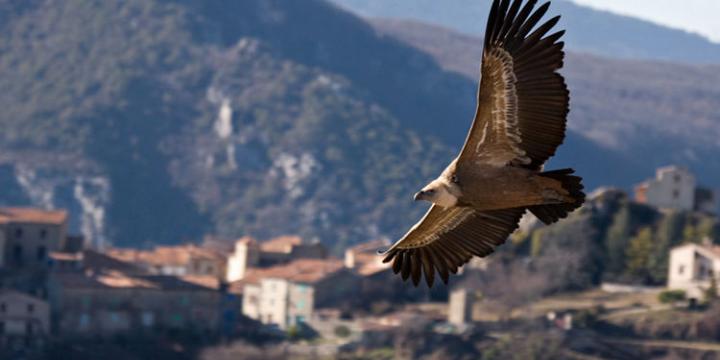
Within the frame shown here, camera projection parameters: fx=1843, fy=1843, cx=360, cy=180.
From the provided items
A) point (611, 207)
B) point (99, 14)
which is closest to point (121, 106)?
point (99, 14)

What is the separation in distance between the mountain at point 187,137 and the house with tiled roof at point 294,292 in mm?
79388

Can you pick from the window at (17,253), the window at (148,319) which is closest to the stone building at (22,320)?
the window at (148,319)

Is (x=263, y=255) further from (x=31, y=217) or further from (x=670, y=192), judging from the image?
(x=670, y=192)

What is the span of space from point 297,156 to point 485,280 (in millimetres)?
97567

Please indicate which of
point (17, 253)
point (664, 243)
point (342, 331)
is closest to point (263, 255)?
point (17, 253)

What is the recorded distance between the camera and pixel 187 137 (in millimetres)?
179875

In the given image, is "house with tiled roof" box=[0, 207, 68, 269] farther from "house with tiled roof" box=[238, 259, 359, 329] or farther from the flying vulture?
the flying vulture

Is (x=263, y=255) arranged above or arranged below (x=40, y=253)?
above

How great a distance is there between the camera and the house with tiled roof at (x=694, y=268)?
75.3 m

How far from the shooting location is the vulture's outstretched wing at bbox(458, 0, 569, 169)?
45.3ft

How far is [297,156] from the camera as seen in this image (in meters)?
176

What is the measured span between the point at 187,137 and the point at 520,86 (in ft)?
548

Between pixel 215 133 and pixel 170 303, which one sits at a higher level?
pixel 215 133

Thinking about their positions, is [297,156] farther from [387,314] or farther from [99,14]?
[387,314]
